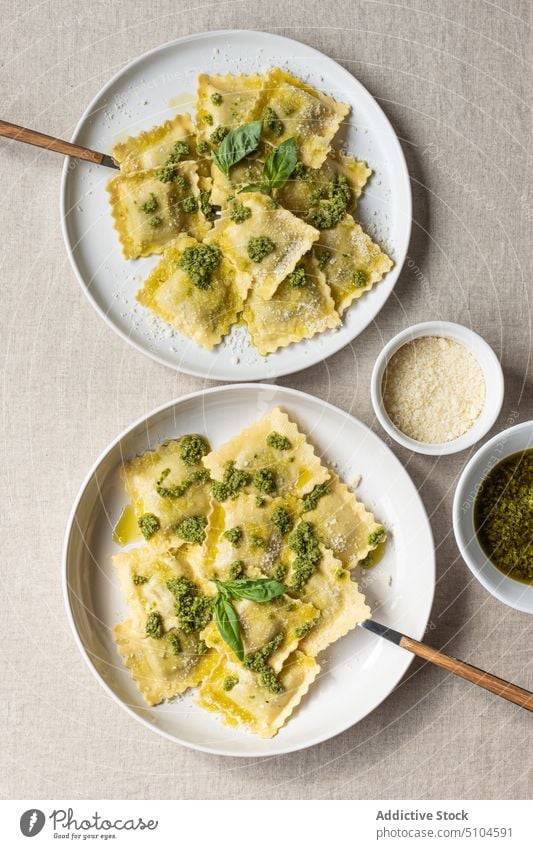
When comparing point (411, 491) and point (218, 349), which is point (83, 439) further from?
point (411, 491)

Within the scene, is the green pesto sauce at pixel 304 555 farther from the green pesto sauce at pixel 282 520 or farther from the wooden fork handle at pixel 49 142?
the wooden fork handle at pixel 49 142

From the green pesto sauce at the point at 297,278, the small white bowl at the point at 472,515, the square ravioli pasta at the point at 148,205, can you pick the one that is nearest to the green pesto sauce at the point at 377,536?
the small white bowl at the point at 472,515

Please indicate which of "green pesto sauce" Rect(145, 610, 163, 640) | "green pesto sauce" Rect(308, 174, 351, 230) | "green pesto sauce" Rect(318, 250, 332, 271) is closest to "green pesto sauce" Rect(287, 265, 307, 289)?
"green pesto sauce" Rect(318, 250, 332, 271)

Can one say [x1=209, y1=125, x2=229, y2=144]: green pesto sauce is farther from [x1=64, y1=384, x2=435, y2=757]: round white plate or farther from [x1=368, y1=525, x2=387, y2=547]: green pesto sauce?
[x1=368, y1=525, x2=387, y2=547]: green pesto sauce

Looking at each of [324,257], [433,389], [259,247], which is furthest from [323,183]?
[433,389]

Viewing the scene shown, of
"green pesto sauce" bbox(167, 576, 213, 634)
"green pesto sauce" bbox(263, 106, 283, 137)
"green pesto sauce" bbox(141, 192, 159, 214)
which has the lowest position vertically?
"green pesto sauce" bbox(167, 576, 213, 634)

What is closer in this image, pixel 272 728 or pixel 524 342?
pixel 272 728
